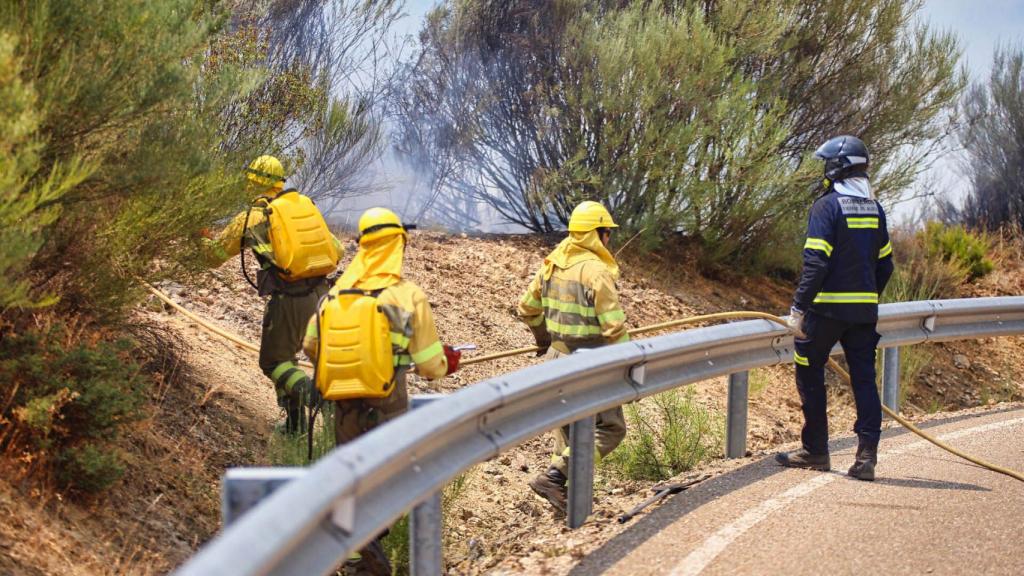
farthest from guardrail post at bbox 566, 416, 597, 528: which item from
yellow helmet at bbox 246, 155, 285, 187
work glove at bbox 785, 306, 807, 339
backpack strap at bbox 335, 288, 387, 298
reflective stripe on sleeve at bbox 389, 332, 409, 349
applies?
yellow helmet at bbox 246, 155, 285, 187

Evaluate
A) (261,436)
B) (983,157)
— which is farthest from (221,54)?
(983,157)

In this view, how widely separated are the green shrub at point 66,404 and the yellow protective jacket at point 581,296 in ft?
8.42

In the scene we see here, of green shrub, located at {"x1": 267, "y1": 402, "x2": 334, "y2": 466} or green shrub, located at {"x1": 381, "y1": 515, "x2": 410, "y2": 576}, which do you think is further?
green shrub, located at {"x1": 267, "y1": 402, "x2": 334, "y2": 466}

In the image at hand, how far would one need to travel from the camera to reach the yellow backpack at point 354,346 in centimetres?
584

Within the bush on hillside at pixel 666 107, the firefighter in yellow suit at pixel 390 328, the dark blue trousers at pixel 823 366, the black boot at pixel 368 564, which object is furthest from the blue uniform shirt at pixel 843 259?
the bush on hillside at pixel 666 107

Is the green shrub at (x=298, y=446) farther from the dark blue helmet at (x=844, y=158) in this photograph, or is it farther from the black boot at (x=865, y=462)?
the dark blue helmet at (x=844, y=158)

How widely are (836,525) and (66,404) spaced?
4.00 metres

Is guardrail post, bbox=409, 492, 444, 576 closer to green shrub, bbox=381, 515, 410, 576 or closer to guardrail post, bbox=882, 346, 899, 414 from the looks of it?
green shrub, bbox=381, 515, 410, 576

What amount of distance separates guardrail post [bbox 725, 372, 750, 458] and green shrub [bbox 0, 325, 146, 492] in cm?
363

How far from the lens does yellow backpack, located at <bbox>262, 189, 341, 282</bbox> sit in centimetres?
759

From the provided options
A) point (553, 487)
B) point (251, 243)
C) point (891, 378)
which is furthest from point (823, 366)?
point (251, 243)

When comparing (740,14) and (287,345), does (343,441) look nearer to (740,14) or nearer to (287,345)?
(287,345)

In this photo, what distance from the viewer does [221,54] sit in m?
10.2

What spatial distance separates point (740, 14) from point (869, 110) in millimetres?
2865
